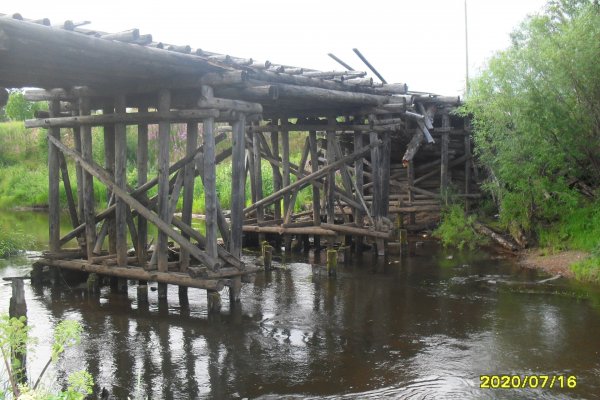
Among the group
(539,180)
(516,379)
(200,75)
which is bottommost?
(516,379)

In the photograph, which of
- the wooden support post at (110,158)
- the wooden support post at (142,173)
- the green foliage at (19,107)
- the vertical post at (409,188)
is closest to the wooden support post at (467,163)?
the vertical post at (409,188)

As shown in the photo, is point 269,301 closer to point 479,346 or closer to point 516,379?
point 479,346

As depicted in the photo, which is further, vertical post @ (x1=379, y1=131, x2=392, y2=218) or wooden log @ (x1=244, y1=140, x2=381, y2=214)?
vertical post @ (x1=379, y1=131, x2=392, y2=218)

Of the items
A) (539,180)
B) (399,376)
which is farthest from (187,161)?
(539,180)

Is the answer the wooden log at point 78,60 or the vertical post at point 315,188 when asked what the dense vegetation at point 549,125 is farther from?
the wooden log at point 78,60

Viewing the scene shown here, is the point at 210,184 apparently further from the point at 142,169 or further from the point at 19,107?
the point at 19,107

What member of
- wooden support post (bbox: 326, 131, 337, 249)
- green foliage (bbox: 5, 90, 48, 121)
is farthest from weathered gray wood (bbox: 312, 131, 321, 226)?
green foliage (bbox: 5, 90, 48, 121)

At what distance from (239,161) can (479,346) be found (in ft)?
13.1

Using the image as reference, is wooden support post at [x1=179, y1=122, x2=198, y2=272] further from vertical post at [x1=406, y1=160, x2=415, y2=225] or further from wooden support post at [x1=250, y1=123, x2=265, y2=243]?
vertical post at [x1=406, y1=160, x2=415, y2=225]

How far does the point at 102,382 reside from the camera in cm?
661

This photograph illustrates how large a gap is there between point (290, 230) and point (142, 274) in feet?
15.9

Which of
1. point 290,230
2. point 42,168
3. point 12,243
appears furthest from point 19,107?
point 290,230

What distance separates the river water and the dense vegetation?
2166mm

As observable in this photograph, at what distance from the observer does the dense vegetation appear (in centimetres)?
1214
